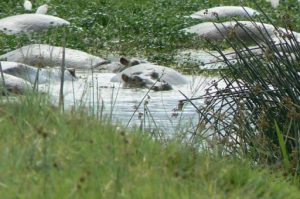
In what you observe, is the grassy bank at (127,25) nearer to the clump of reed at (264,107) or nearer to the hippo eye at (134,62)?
the hippo eye at (134,62)

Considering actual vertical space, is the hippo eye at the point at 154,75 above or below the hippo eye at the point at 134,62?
below

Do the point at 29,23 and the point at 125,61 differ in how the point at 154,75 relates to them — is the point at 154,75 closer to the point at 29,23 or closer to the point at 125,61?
the point at 125,61

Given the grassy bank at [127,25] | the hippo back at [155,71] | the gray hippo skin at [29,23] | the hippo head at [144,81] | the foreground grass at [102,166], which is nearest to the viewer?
the foreground grass at [102,166]

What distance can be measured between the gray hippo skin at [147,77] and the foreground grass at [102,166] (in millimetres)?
5959

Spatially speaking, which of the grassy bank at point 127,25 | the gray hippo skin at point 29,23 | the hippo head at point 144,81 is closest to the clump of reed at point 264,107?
the hippo head at point 144,81

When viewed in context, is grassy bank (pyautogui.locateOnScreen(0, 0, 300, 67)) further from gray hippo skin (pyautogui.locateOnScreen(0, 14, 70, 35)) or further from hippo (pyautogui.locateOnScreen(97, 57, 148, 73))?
hippo (pyautogui.locateOnScreen(97, 57, 148, 73))

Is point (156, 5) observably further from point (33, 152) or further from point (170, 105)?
point (33, 152)

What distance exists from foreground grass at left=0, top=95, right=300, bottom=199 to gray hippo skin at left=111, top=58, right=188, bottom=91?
5959mm

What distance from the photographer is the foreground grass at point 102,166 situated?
318 centimetres

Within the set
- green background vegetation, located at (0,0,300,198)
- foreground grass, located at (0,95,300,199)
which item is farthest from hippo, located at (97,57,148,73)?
foreground grass, located at (0,95,300,199)

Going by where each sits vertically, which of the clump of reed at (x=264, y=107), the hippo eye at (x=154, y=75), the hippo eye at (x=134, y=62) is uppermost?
the clump of reed at (x=264, y=107)

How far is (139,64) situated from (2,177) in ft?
26.1

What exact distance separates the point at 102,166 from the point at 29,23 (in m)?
10.9

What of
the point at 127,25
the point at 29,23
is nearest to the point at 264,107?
the point at 29,23
